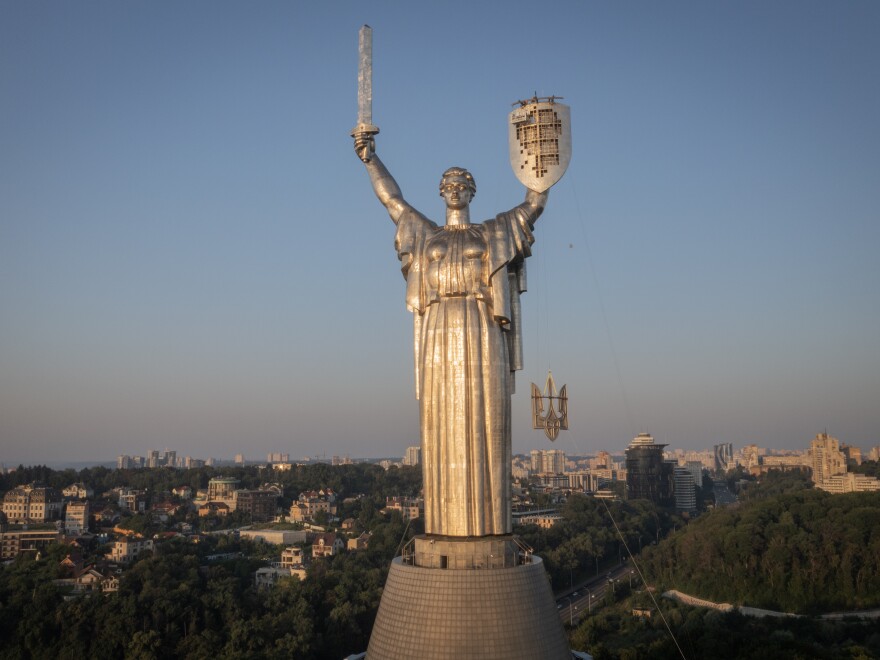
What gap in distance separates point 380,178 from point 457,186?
1.37 meters

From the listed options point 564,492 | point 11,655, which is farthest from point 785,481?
point 11,655

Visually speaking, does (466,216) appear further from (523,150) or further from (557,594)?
(557,594)

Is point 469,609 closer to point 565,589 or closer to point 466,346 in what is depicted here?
point 466,346

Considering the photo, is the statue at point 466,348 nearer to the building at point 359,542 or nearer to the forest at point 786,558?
the forest at point 786,558

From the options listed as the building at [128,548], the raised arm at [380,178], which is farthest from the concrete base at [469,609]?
the building at [128,548]

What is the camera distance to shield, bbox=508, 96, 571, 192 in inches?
529

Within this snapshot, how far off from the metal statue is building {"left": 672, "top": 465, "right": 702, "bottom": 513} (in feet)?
235

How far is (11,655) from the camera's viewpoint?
26.1 m

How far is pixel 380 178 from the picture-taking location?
1415cm

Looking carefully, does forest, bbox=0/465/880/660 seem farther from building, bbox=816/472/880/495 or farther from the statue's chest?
building, bbox=816/472/880/495

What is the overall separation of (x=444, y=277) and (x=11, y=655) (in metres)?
20.9

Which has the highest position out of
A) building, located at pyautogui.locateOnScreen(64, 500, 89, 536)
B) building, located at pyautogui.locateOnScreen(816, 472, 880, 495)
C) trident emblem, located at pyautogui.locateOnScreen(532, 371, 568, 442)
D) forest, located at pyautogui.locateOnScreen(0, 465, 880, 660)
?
trident emblem, located at pyautogui.locateOnScreen(532, 371, 568, 442)

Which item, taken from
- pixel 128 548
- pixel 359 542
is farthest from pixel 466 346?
pixel 359 542

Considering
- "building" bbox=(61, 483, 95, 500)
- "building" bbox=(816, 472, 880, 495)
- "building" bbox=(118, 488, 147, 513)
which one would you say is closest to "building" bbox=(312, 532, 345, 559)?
"building" bbox=(118, 488, 147, 513)
